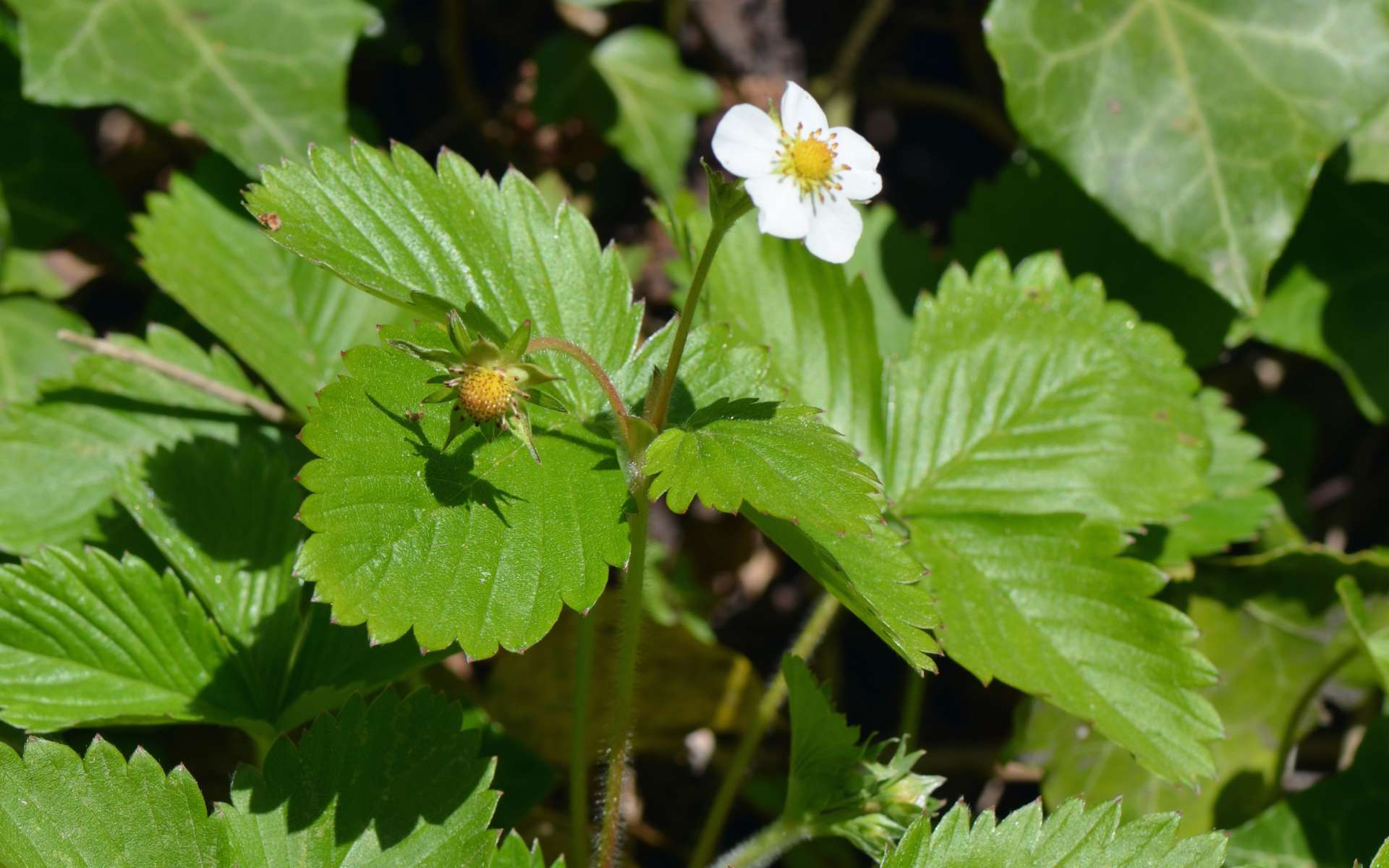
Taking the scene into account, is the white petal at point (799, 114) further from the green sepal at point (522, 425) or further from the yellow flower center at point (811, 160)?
the green sepal at point (522, 425)

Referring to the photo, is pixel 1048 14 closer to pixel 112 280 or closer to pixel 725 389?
pixel 725 389

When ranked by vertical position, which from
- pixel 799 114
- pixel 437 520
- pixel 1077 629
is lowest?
pixel 1077 629

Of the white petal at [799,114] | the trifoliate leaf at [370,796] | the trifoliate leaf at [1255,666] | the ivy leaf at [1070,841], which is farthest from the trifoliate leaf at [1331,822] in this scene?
the white petal at [799,114]

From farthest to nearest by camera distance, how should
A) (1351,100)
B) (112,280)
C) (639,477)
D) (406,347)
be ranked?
(112,280), (1351,100), (639,477), (406,347)

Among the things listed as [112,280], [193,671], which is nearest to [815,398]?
[193,671]

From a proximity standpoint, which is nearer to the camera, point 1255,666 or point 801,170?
point 801,170

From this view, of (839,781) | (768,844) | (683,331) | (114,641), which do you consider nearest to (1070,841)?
(839,781)

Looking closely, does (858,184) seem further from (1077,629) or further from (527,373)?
(1077,629)
